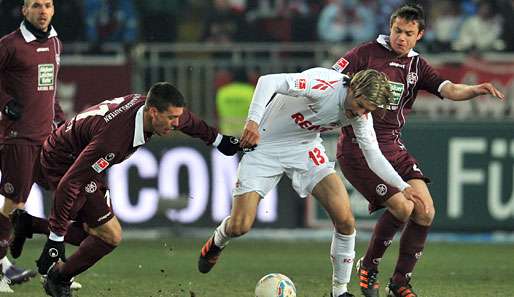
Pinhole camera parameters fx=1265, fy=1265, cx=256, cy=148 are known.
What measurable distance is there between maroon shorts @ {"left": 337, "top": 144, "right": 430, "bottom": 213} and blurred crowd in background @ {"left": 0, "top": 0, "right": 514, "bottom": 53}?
270 inches

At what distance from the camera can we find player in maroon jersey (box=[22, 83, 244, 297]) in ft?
27.6

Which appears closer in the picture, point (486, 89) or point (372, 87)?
point (372, 87)

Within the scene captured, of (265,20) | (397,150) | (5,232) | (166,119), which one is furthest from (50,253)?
(265,20)

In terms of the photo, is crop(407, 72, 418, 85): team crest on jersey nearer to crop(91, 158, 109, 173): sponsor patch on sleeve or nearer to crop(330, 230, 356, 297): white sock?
crop(330, 230, 356, 297): white sock

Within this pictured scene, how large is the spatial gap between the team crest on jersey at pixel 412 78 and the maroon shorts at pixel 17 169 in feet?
10.1

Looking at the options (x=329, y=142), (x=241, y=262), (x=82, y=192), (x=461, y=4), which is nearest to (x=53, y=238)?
(x=82, y=192)

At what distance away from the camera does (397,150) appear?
994 centimetres

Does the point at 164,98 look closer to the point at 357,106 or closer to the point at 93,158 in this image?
the point at 93,158

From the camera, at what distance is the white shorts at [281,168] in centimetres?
922

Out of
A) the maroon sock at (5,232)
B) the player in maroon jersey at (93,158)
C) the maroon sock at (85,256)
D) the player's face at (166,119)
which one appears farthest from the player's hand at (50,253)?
the maroon sock at (5,232)

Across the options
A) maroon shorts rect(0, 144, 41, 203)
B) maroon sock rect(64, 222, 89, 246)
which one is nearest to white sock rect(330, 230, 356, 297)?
maroon sock rect(64, 222, 89, 246)

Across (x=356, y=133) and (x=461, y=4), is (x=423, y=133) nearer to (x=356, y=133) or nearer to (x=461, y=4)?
(x=461, y=4)

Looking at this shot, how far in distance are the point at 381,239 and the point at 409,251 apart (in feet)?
0.84

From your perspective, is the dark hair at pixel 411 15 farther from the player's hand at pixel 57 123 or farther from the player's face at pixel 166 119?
the player's hand at pixel 57 123
